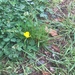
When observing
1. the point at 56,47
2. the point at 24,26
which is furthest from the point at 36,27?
the point at 56,47

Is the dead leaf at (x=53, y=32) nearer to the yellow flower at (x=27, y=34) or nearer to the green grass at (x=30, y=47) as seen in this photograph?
the green grass at (x=30, y=47)

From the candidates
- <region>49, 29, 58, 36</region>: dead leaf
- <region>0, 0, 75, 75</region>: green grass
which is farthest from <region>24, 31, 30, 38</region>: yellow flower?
<region>49, 29, 58, 36</region>: dead leaf

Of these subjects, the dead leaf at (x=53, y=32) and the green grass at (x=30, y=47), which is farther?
the dead leaf at (x=53, y=32)

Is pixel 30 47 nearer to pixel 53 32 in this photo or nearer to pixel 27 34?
pixel 27 34

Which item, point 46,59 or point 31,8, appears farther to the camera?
point 31,8

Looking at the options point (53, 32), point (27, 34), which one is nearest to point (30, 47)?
point (27, 34)

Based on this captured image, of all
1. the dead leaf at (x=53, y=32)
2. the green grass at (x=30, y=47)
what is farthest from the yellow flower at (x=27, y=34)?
the dead leaf at (x=53, y=32)

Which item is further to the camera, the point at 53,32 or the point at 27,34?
the point at 53,32

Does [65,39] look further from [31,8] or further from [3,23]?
[3,23]

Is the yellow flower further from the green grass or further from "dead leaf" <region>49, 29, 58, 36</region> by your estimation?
"dead leaf" <region>49, 29, 58, 36</region>

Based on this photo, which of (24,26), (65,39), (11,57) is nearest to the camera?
(11,57)

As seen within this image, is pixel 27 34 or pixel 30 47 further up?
pixel 27 34
